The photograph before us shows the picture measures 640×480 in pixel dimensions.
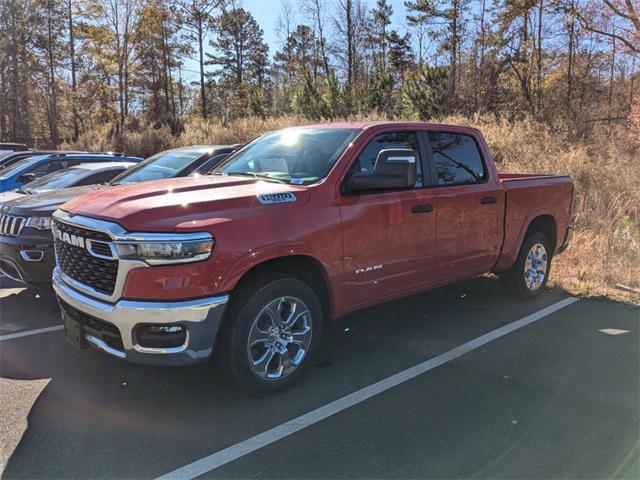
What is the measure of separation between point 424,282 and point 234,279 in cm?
212

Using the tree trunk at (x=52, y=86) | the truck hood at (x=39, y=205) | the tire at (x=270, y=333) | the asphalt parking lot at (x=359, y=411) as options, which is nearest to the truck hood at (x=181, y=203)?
the tire at (x=270, y=333)

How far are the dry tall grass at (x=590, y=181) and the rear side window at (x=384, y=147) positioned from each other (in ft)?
Answer: 11.5

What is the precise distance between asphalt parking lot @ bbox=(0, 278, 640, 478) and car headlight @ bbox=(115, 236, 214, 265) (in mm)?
1132

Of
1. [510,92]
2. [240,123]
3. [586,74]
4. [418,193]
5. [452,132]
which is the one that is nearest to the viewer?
[418,193]

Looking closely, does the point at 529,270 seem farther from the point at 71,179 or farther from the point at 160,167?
the point at 71,179

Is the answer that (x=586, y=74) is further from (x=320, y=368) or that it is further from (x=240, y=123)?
(x=320, y=368)

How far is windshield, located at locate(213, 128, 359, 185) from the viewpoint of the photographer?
4.12m

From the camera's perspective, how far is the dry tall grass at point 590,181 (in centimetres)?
741

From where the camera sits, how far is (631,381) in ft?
13.2

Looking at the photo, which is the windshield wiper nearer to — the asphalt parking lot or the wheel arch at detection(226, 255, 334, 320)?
the wheel arch at detection(226, 255, 334, 320)

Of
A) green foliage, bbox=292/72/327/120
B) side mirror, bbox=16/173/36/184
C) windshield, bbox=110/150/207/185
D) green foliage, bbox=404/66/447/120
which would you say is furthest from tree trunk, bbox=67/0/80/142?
windshield, bbox=110/150/207/185

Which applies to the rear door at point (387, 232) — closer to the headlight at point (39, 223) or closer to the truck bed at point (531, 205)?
the truck bed at point (531, 205)

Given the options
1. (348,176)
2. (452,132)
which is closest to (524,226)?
(452,132)

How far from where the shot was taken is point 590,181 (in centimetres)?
1193
